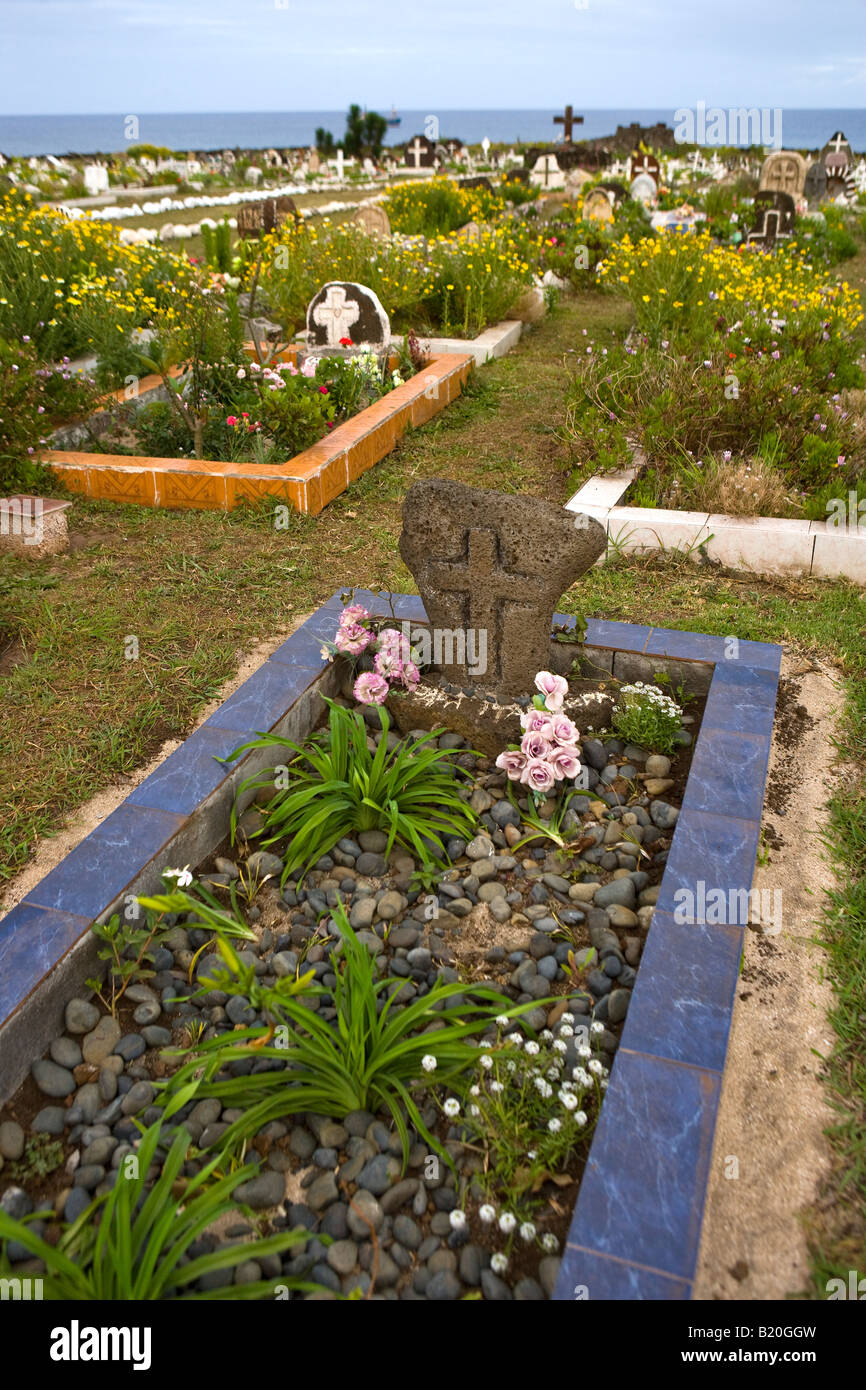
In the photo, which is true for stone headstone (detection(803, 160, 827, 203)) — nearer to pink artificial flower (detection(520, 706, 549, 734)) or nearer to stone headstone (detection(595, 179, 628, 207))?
stone headstone (detection(595, 179, 628, 207))

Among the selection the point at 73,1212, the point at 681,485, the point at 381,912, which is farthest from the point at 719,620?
the point at 73,1212

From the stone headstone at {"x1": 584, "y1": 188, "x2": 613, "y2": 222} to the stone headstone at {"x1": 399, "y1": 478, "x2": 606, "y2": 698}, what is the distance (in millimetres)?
13151

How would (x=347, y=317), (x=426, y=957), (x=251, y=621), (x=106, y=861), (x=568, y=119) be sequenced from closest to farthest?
(x=426, y=957), (x=106, y=861), (x=251, y=621), (x=347, y=317), (x=568, y=119)

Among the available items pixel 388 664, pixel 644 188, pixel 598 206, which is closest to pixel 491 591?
pixel 388 664

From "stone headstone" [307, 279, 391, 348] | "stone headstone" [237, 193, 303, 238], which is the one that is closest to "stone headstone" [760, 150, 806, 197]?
"stone headstone" [237, 193, 303, 238]

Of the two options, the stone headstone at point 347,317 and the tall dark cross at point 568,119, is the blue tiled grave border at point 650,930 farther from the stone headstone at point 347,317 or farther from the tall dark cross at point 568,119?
the tall dark cross at point 568,119

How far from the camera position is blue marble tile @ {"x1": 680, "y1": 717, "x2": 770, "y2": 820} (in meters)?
3.08

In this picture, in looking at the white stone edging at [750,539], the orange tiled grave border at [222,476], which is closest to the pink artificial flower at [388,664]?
the white stone edging at [750,539]

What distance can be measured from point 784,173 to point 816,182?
11.2 feet

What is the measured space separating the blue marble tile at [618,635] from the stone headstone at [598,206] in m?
12.8

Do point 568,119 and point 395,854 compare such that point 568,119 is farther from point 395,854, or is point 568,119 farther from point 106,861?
point 106,861

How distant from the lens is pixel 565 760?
318cm

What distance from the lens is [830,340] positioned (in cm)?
721
